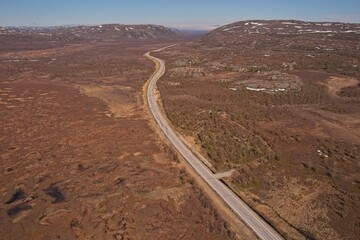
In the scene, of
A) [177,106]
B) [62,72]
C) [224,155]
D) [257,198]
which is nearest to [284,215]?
[257,198]

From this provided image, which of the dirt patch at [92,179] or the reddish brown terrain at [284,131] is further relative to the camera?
the reddish brown terrain at [284,131]

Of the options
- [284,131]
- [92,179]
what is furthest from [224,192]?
[284,131]

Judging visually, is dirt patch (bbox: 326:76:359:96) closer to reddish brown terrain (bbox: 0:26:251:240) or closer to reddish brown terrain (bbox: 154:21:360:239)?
reddish brown terrain (bbox: 154:21:360:239)

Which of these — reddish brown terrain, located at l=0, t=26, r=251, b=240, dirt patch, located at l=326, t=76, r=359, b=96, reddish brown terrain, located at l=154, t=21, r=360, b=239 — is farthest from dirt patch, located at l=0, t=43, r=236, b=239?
dirt patch, located at l=326, t=76, r=359, b=96

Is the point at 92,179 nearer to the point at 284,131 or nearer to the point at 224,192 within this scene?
the point at 224,192

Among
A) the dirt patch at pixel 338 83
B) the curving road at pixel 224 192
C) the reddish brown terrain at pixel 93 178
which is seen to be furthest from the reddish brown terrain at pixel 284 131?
the reddish brown terrain at pixel 93 178

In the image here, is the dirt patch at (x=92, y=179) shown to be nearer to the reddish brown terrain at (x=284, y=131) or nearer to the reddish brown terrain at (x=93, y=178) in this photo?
the reddish brown terrain at (x=93, y=178)

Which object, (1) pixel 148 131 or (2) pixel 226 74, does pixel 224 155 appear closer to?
(1) pixel 148 131
